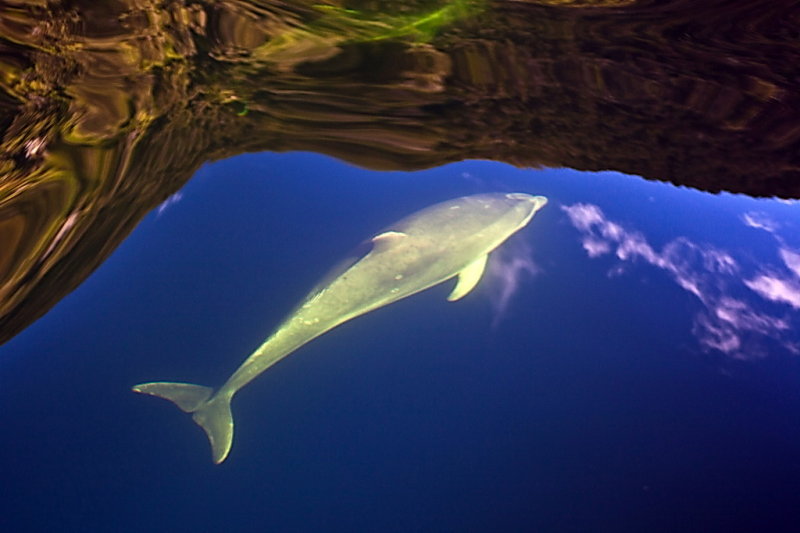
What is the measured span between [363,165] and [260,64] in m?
0.79

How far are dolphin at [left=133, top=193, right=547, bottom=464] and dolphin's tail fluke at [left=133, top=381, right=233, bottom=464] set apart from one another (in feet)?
0.11

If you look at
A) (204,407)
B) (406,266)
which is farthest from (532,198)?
(204,407)

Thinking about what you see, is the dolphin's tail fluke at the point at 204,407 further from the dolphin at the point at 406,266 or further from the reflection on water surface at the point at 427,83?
the reflection on water surface at the point at 427,83

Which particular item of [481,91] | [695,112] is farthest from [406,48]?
[695,112]

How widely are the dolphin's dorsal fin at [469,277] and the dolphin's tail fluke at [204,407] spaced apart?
141 cm

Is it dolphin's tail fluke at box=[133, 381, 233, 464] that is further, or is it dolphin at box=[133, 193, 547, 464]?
dolphin at box=[133, 193, 547, 464]

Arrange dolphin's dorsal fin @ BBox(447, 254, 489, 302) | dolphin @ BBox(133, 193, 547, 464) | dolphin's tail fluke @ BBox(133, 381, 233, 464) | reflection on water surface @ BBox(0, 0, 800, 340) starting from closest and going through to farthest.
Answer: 1. dolphin's tail fluke @ BBox(133, 381, 233, 464)
2. reflection on water surface @ BBox(0, 0, 800, 340)
3. dolphin @ BBox(133, 193, 547, 464)
4. dolphin's dorsal fin @ BBox(447, 254, 489, 302)

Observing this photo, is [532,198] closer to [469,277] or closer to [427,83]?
[469,277]

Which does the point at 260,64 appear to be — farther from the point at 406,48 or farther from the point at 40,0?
the point at 40,0

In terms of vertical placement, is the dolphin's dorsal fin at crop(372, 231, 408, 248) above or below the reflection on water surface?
below

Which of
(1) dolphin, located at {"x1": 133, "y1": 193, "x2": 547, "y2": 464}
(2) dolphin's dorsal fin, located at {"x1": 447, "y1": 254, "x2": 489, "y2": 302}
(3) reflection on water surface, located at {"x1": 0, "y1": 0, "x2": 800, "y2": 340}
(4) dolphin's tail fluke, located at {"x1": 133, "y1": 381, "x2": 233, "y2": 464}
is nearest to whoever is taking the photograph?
(4) dolphin's tail fluke, located at {"x1": 133, "y1": 381, "x2": 233, "y2": 464}

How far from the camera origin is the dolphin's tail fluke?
2303mm

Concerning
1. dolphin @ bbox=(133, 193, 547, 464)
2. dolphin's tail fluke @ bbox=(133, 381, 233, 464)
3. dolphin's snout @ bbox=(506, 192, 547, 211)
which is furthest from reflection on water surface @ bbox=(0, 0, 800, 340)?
dolphin's tail fluke @ bbox=(133, 381, 233, 464)

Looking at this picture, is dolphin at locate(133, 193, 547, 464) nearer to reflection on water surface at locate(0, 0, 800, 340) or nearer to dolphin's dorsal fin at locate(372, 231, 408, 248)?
dolphin's dorsal fin at locate(372, 231, 408, 248)
